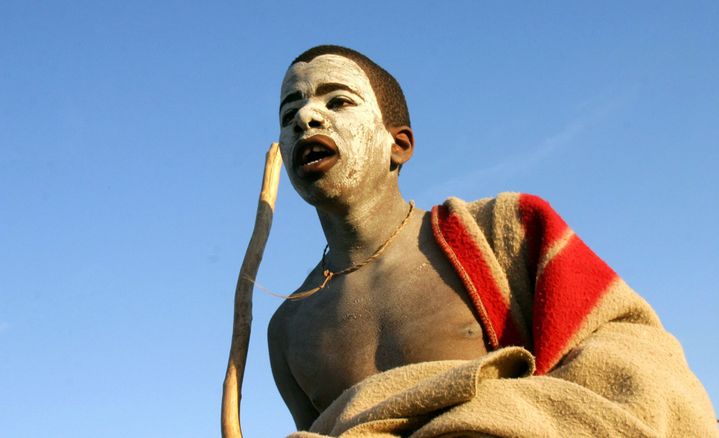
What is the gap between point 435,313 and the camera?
12.8 ft

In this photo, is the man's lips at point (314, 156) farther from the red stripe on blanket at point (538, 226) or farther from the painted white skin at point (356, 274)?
the red stripe on blanket at point (538, 226)

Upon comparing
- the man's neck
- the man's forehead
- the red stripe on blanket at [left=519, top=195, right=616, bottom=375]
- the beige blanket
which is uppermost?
the man's forehead

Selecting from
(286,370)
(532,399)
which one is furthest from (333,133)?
(532,399)

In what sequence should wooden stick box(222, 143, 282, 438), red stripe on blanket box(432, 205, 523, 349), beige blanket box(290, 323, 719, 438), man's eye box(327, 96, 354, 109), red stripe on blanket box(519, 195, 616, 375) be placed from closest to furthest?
1. beige blanket box(290, 323, 719, 438)
2. red stripe on blanket box(519, 195, 616, 375)
3. red stripe on blanket box(432, 205, 523, 349)
4. wooden stick box(222, 143, 282, 438)
5. man's eye box(327, 96, 354, 109)

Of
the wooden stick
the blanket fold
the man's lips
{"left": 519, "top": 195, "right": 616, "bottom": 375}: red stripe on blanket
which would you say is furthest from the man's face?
{"left": 519, "top": 195, "right": 616, "bottom": 375}: red stripe on blanket

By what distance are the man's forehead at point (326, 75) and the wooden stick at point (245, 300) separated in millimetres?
507

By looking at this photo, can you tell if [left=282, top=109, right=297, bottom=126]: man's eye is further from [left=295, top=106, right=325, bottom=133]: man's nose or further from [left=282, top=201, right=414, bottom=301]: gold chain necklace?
[left=282, top=201, right=414, bottom=301]: gold chain necklace

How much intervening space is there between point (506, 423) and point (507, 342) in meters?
0.86

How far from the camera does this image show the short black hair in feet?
14.5

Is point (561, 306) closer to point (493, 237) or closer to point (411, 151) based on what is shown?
point (493, 237)

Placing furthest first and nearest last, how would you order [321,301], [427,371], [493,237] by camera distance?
[321,301] → [493,237] → [427,371]

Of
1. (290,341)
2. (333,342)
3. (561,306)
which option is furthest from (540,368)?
(290,341)

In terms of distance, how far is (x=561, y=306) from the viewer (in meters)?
3.65

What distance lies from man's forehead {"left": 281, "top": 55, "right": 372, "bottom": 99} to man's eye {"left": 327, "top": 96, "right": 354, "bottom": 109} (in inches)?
2.4
